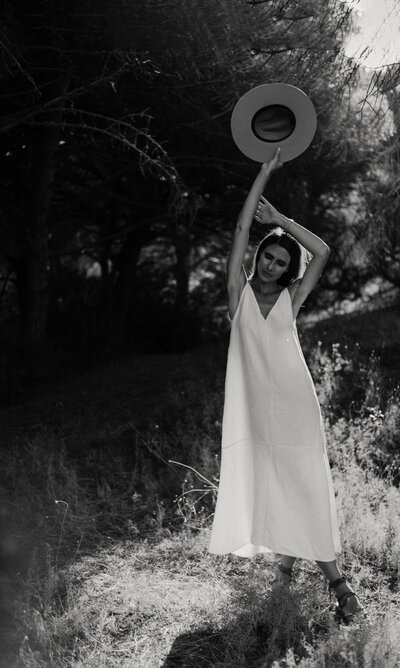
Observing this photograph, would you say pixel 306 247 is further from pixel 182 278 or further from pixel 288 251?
pixel 182 278

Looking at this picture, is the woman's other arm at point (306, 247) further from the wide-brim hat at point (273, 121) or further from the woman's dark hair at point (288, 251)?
the wide-brim hat at point (273, 121)

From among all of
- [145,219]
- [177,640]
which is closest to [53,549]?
[177,640]

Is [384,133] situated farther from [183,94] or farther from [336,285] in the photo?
[336,285]

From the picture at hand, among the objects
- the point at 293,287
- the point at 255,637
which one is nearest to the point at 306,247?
the point at 293,287

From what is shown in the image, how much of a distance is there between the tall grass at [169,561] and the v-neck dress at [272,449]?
1.02 ft

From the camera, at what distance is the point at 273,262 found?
138 inches

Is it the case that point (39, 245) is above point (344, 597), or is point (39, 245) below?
above

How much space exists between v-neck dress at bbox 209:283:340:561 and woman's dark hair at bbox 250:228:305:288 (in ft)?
0.34

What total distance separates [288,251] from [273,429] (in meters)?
0.83

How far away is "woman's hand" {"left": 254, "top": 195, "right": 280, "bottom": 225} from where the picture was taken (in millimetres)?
3549

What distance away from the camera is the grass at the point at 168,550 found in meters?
3.20

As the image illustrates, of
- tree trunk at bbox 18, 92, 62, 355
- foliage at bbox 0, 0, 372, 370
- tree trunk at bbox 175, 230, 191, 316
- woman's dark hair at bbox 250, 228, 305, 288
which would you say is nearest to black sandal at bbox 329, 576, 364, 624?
woman's dark hair at bbox 250, 228, 305, 288

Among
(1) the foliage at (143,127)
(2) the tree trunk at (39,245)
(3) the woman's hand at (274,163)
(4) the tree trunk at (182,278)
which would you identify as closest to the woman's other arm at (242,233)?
(3) the woman's hand at (274,163)

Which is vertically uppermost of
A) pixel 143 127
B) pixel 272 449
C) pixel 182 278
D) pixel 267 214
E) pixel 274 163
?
pixel 143 127
